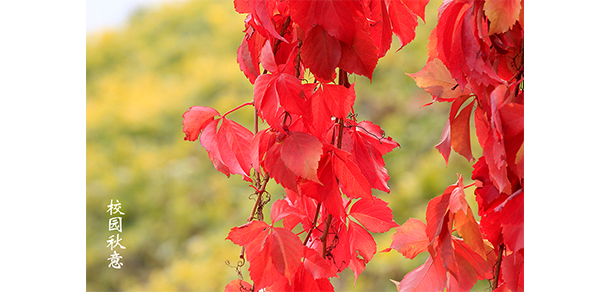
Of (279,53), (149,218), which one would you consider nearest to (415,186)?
(149,218)

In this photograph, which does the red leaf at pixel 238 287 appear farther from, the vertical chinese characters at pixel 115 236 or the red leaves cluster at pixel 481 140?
the vertical chinese characters at pixel 115 236

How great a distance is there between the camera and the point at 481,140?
40cm

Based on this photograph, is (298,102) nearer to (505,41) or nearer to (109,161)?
(505,41)

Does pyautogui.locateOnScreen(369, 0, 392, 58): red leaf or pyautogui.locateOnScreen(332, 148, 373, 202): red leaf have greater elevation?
pyautogui.locateOnScreen(369, 0, 392, 58): red leaf

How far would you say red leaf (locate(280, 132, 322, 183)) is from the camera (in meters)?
0.30

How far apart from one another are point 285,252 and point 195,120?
0.42 ft

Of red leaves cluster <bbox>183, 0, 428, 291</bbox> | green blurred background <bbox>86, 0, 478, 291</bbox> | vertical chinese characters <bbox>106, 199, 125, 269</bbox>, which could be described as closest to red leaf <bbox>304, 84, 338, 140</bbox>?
red leaves cluster <bbox>183, 0, 428, 291</bbox>

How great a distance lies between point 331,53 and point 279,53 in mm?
76

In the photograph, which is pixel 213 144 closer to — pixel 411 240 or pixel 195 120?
pixel 195 120

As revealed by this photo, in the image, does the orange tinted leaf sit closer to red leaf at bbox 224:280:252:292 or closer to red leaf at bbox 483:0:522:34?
red leaf at bbox 483:0:522:34

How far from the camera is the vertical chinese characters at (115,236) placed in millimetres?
1312

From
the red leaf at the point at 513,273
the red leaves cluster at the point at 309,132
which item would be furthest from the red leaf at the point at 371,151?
the red leaf at the point at 513,273

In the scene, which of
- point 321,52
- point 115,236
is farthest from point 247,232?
point 115,236

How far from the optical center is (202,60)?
167 cm
